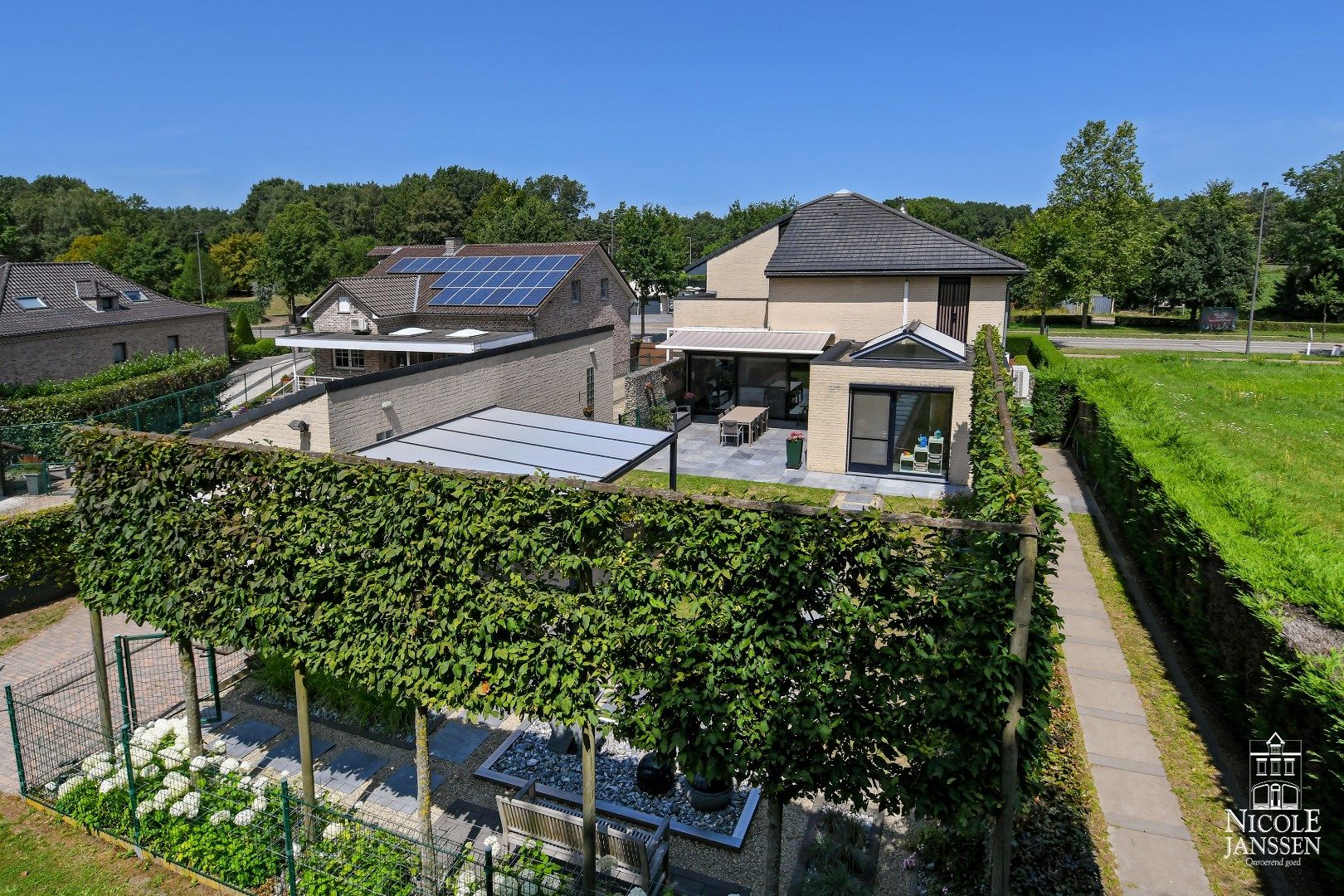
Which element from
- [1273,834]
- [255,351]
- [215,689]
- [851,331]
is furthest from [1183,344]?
[255,351]

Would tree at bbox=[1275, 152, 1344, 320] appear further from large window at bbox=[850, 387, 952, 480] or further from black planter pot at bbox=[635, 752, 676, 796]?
black planter pot at bbox=[635, 752, 676, 796]

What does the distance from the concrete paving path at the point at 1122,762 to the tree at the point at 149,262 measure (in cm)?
7518

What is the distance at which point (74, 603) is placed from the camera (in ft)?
51.8

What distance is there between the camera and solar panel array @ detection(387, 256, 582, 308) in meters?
31.2

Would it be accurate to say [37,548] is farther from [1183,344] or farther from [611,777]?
[1183,344]

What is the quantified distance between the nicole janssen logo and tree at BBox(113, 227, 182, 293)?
258 ft

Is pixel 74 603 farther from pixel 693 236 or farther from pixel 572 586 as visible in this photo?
pixel 693 236

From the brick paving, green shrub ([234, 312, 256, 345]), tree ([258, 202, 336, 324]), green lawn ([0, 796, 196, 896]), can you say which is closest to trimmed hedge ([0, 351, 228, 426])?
green shrub ([234, 312, 256, 345])

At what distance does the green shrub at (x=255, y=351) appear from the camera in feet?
155

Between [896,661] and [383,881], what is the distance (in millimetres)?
5502

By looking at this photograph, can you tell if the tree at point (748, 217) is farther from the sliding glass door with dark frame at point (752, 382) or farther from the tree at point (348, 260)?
the sliding glass door with dark frame at point (752, 382)

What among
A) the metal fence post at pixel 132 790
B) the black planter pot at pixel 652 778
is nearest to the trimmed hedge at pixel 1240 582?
the black planter pot at pixel 652 778

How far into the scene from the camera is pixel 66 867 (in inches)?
337

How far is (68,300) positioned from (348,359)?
18.1 metres
